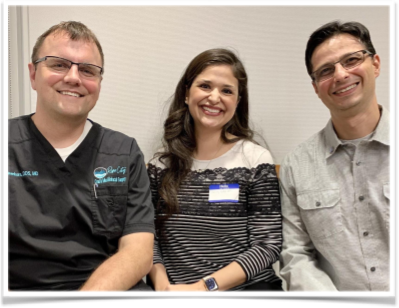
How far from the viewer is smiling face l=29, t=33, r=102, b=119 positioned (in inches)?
44.9

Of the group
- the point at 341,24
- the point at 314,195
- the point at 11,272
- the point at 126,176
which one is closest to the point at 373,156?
the point at 314,195

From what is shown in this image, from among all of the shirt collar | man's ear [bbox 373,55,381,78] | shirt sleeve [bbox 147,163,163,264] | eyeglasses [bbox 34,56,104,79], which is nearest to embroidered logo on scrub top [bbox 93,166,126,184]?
shirt sleeve [bbox 147,163,163,264]

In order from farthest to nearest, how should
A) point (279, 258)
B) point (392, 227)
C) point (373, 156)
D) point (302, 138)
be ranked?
point (302, 138)
point (279, 258)
point (373, 156)
point (392, 227)

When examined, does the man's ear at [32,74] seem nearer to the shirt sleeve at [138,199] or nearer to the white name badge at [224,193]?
the shirt sleeve at [138,199]

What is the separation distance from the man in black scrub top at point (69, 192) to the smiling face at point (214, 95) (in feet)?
1.34

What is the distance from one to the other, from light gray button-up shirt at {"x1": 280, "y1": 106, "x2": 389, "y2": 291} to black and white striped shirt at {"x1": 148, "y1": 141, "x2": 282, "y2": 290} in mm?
79

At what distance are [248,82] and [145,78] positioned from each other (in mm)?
471

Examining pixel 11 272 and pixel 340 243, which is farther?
pixel 340 243

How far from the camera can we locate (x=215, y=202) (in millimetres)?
1333

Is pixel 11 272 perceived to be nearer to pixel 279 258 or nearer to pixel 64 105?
pixel 64 105

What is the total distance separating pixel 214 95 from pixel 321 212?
0.66 meters

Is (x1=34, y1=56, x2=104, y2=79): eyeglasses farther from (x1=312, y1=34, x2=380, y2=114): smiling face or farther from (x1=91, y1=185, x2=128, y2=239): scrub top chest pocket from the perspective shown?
(x1=312, y1=34, x2=380, y2=114): smiling face

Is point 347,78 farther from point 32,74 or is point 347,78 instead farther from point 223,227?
point 32,74

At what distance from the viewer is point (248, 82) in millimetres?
1450
